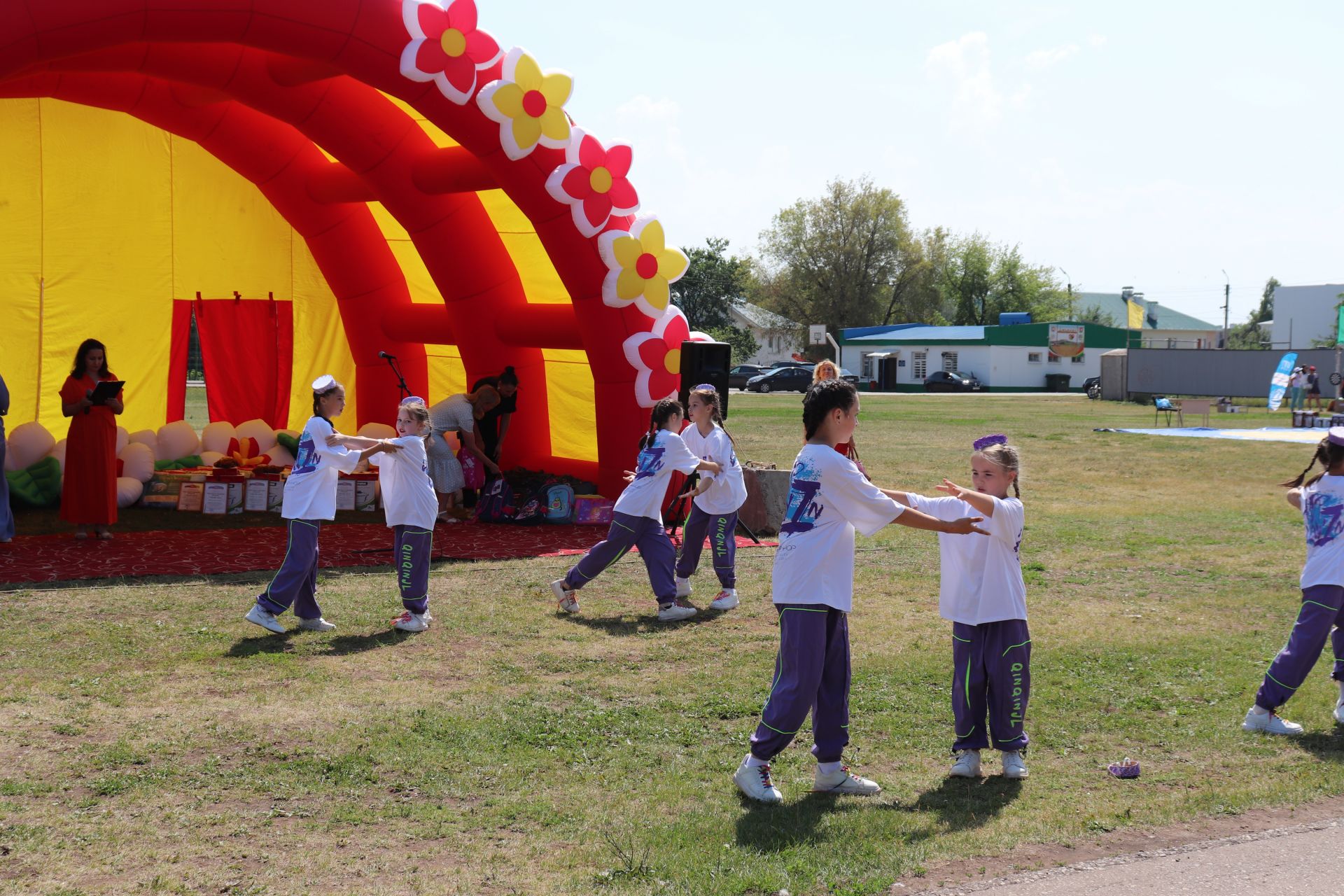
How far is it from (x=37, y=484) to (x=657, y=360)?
20.1 feet

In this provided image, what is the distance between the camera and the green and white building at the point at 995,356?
57.6m

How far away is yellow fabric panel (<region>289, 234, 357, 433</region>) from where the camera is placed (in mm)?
14891

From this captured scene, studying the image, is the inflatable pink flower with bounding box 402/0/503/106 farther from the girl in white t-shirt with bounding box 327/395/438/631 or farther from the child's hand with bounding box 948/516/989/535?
the child's hand with bounding box 948/516/989/535

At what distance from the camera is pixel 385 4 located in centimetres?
1005

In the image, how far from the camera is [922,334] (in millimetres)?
60375

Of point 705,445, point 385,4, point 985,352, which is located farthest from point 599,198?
point 985,352

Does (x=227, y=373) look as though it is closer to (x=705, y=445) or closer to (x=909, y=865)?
(x=705, y=445)

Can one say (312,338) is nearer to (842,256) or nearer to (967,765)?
(967,765)

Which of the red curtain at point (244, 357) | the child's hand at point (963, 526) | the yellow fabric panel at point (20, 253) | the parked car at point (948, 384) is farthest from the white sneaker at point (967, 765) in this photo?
the parked car at point (948, 384)

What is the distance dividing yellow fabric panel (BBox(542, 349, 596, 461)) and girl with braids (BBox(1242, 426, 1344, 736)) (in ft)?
28.5

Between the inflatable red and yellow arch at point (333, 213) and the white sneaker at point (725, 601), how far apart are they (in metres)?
3.39

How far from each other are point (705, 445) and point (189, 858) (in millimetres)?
5210

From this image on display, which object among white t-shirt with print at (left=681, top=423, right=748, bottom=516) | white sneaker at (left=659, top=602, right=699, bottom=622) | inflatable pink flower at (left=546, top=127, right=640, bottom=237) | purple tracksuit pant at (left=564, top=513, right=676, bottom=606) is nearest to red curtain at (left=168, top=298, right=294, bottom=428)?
inflatable pink flower at (left=546, top=127, right=640, bottom=237)

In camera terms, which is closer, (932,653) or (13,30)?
(932,653)
